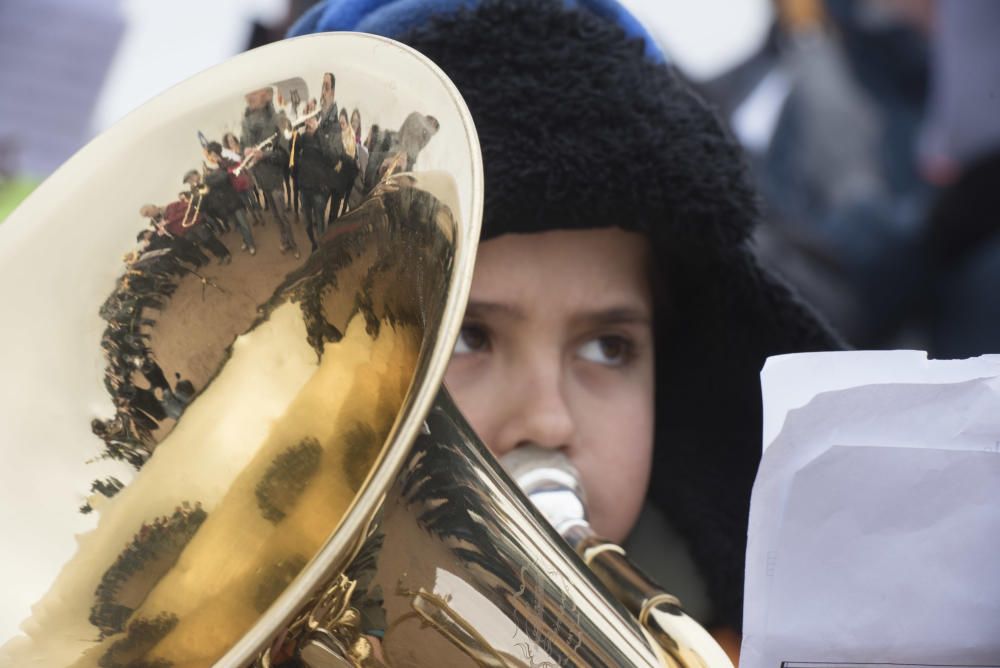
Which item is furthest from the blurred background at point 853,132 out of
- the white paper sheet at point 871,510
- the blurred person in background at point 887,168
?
the white paper sheet at point 871,510

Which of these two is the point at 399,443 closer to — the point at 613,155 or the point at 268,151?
the point at 268,151

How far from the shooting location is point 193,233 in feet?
3.79

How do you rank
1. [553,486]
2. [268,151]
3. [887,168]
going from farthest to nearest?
[887,168], [553,486], [268,151]

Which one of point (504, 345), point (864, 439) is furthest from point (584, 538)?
point (864, 439)

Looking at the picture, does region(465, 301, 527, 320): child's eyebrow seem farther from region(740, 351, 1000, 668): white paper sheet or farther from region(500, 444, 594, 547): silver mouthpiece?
region(740, 351, 1000, 668): white paper sheet

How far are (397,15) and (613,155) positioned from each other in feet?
0.92

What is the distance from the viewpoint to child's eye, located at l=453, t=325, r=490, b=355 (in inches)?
56.1

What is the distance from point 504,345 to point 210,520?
396 mm

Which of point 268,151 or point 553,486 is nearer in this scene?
point 268,151

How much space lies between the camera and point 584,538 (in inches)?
50.3

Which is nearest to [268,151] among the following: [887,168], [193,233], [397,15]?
[193,233]

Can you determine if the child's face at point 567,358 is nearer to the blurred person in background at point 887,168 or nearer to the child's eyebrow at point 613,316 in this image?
the child's eyebrow at point 613,316

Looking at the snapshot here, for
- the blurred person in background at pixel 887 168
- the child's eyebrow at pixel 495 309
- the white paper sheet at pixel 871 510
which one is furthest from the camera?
the blurred person in background at pixel 887 168

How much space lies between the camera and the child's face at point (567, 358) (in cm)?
138
